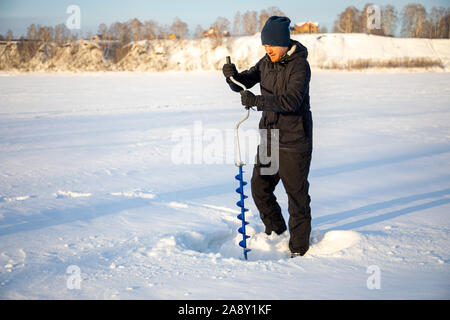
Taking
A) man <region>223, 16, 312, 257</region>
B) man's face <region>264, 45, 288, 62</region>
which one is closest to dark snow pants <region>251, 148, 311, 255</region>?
man <region>223, 16, 312, 257</region>

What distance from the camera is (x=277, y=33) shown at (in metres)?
2.78

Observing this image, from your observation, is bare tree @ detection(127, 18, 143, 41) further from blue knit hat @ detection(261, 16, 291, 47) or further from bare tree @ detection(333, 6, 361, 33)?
blue knit hat @ detection(261, 16, 291, 47)

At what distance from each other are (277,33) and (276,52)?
144 millimetres

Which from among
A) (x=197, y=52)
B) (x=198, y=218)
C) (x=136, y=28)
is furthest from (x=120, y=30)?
(x=198, y=218)

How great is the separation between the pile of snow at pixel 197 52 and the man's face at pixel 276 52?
51.6 m

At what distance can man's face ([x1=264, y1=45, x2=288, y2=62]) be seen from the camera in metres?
2.85

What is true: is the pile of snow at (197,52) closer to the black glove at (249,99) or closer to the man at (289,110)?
the man at (289,110)

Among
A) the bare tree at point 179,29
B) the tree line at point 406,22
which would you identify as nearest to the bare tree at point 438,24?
the tree line at point 406,22

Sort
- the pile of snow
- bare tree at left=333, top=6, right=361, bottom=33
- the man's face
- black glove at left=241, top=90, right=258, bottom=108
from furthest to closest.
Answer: bare tree at left=333, top=6, right=361, bottom=33 → the pile of snow → the man's face → black glove at left=241, top=90, right=258, bottom=108

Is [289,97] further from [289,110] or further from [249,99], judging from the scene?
[249,99]

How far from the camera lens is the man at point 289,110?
8.95 ft

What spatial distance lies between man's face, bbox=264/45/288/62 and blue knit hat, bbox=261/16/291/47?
30 millimetres

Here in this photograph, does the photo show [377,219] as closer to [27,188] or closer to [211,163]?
[211,163]

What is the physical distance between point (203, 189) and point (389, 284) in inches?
109
